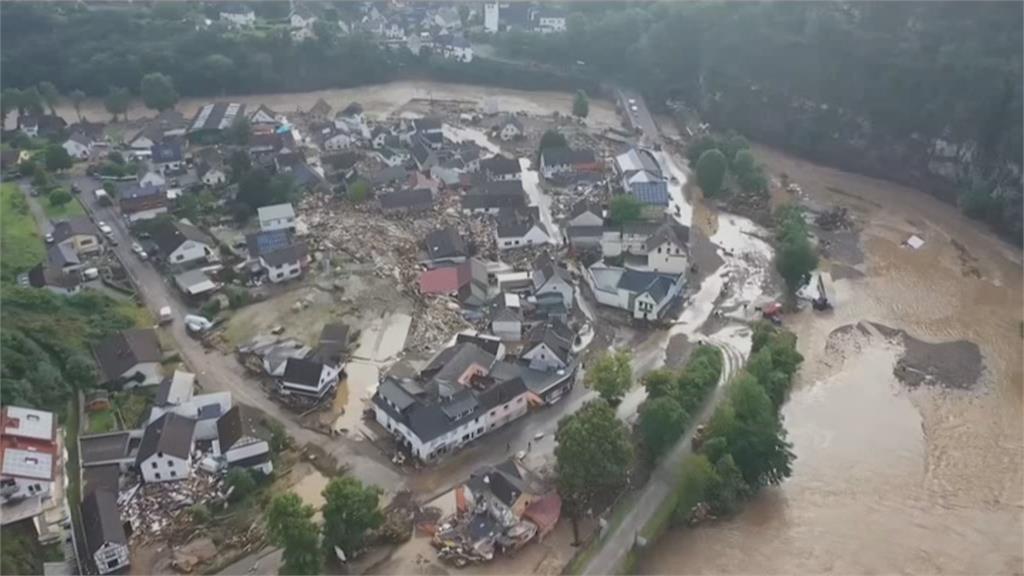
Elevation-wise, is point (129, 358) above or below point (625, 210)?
below

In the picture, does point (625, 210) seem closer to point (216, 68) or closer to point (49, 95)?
point (216, 68)

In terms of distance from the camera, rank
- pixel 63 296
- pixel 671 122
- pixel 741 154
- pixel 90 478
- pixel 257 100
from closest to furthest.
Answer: pixel 90 478 → pixel 63 296 → pixel 741 154 → pixel 671 122 → pixel 257 100

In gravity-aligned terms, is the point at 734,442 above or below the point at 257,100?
above

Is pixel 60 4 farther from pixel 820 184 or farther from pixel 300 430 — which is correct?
pixel 820 184

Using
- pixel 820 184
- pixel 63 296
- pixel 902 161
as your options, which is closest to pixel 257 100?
pixel 63 296

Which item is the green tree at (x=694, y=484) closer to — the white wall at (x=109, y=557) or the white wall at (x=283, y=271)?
the white wall at (x=109, y=557)

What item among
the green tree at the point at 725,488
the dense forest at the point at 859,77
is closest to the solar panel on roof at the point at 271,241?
the green tree at the point at 725,488

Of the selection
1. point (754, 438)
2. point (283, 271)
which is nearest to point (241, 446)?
point (283, 271)
